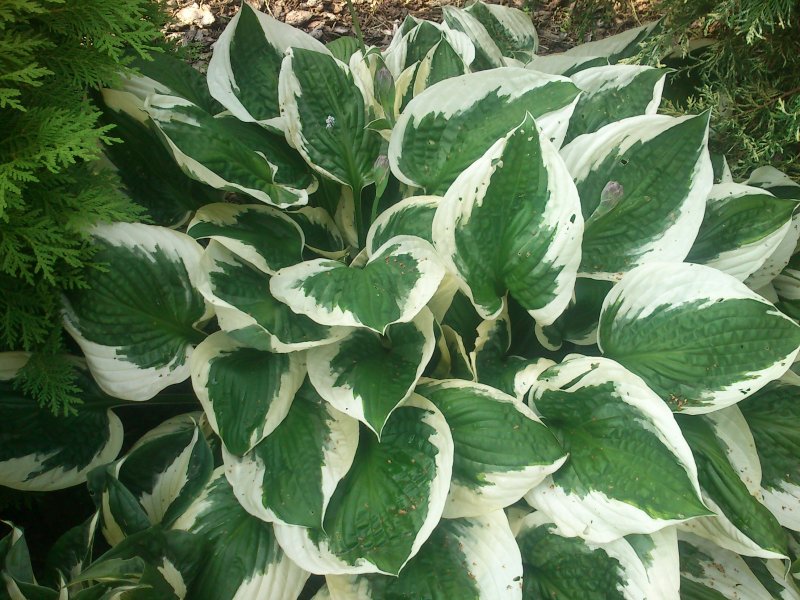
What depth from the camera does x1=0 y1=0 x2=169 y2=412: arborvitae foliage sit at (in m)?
0.84

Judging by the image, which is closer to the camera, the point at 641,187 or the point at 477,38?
the point at 641,187

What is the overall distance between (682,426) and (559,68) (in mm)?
811

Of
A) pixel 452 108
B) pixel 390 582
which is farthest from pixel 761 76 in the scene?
pixel 390 582

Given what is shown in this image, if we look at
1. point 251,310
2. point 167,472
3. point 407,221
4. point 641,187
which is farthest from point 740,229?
point 167,472

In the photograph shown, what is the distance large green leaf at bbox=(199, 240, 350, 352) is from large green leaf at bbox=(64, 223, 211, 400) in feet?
0.11

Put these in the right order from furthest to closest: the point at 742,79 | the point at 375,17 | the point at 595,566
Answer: the point at 375,17 < the point at 742,79 < the point at 595,566

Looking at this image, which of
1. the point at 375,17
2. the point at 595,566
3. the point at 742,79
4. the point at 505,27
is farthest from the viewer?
the point at 375,17

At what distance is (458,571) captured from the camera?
924mm

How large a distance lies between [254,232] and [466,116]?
429 millimetres

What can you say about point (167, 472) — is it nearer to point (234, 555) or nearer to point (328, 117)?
point (234, 555)

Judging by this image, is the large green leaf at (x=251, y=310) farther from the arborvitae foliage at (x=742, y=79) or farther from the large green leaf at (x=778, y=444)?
the arborvitae foliage at (x=742, y=79)

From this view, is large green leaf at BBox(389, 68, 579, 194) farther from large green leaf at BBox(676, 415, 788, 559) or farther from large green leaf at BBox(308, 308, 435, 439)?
large green leaf at BBox(676, 415, 788, 559)

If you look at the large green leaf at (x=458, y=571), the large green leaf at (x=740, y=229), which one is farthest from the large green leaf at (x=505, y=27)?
the large green leaf at (x=458, y=571)

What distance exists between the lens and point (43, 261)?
2.85 feet
